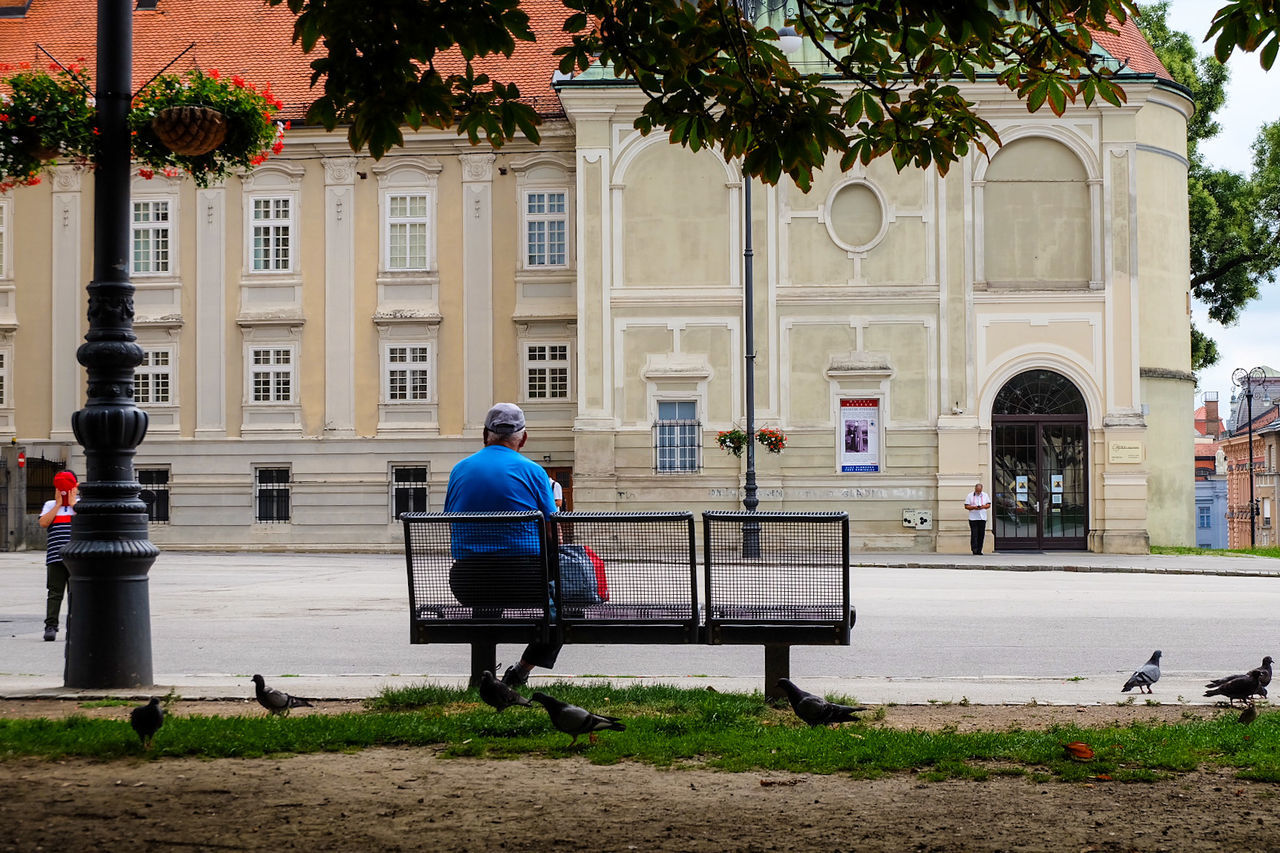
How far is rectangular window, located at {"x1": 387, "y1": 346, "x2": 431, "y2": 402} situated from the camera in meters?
36.2

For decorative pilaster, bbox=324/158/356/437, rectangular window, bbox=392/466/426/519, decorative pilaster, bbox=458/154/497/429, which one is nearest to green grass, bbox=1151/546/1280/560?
decorative pilaster, bbox=458/154/497/429

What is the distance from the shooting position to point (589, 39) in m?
7.69

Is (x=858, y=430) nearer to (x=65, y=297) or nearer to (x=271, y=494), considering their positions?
(x=271, y=494)

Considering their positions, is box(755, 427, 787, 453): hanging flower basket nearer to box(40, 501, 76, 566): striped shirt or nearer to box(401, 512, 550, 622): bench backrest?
box(40, 501, 76, 566): striped shirt

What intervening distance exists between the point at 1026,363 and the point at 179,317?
67.3ft

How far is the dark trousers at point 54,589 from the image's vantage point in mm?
13422

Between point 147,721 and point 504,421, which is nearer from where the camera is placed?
point 147,721

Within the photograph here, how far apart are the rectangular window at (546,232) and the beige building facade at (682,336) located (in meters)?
0.07

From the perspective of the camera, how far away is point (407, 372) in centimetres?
3625

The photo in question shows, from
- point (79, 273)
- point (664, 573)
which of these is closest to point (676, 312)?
point (79, 273)

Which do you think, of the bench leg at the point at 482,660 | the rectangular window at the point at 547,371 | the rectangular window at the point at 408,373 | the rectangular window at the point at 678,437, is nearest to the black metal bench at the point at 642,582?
the bench leg at the point at 482,660

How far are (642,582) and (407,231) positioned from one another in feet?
97.0

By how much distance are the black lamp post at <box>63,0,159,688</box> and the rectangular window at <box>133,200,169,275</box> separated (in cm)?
2916

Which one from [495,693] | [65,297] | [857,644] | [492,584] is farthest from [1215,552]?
[495,693]
